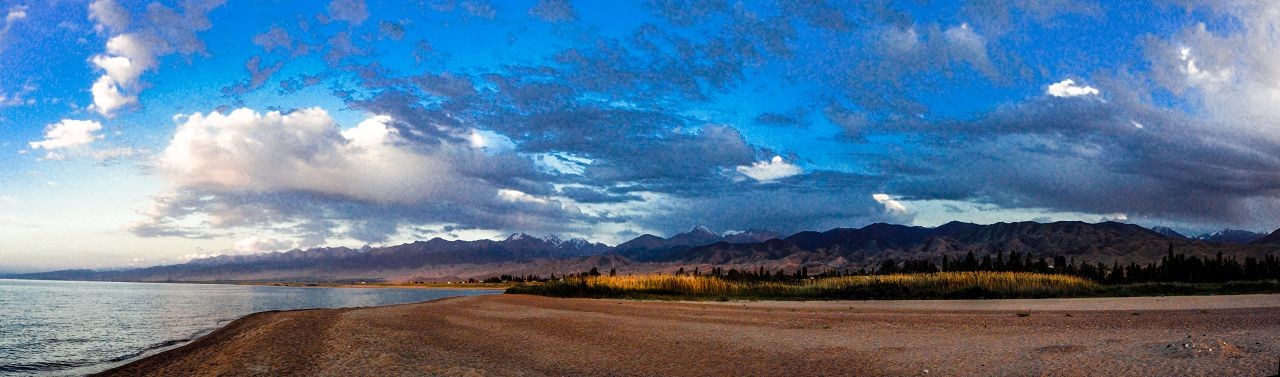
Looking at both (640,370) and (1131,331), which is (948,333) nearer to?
(1131,331)

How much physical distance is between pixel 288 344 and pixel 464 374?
9864 mm

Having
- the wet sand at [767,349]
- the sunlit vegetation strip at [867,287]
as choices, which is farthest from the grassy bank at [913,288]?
the wet sand at [767,349]

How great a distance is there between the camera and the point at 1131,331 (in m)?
18.6

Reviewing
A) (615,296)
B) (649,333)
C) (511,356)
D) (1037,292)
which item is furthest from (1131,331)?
(615,296)

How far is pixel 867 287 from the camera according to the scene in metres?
58.8

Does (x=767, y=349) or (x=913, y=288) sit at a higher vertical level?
(x=767, y=349)

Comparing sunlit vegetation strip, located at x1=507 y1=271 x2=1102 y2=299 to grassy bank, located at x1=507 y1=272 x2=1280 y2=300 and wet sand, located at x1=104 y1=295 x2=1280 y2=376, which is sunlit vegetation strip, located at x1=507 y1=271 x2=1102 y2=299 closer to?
grassy bank, located at x1=507 y1=272 x2=1280 y2=300

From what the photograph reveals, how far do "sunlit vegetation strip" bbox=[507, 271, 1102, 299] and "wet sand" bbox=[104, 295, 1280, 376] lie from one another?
29.9 m

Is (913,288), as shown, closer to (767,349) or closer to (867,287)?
(867,287)

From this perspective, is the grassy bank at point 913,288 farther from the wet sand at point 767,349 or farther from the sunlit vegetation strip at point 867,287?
the wet sand at point 767,349

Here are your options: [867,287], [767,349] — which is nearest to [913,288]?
[867,287]

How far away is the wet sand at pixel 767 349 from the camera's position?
43.1 ft

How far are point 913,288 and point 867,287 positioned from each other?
361 centimetres

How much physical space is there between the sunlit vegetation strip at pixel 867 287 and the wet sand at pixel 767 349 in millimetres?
29946
